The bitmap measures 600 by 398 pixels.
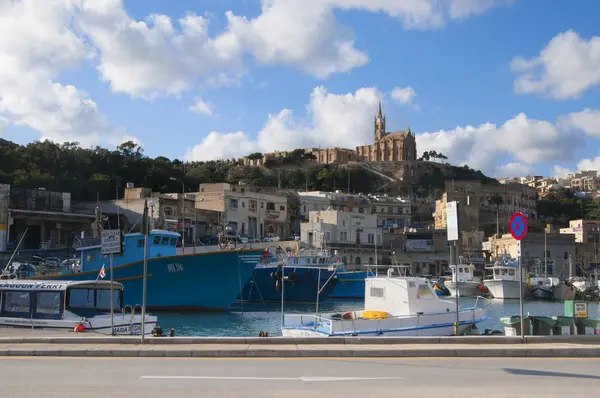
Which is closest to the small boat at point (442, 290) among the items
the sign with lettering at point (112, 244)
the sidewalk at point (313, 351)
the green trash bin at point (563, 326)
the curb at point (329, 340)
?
the green trash bin at point (563, 326)

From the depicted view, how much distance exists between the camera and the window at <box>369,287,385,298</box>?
2283cm

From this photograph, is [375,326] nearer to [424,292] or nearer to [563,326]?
[424,292]

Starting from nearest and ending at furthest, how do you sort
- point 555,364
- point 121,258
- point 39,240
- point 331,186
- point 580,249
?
point 555,364, point 121,258, point 39,240, point 580,249, point 331,186

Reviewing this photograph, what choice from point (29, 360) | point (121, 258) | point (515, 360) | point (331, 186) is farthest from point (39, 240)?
point (331, 186)

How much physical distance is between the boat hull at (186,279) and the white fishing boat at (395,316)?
48.1 feet

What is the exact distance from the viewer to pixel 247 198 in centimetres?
7500

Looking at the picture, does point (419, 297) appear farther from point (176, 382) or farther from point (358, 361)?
point (176, 382)

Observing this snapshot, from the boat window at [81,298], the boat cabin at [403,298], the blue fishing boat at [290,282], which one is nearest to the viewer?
the boat window at [81,298]

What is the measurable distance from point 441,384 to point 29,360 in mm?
7687

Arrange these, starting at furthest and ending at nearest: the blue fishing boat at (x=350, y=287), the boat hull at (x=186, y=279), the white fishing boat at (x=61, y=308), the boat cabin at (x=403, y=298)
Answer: the blue fishing boat at (x=350, y=287)
the boat hull at (x=186, y=279)
the boat cabin at (x=403, y=298)
the white fishing boat at (x=61, y=308)

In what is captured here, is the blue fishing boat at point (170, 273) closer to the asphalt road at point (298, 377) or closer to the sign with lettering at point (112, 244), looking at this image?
the sign with lettering at point (112, 244)

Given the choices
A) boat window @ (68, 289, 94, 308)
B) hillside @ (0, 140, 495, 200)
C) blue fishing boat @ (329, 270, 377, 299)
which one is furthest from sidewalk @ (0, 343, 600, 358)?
hillside @ (0, 140, 495, 200)

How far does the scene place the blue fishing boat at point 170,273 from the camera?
35.2 meters

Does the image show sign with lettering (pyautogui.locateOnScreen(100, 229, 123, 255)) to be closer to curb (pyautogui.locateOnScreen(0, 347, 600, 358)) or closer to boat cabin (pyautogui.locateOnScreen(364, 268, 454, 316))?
curb (pyautogui.locateOnScreen(0, 347, 600, 358))
